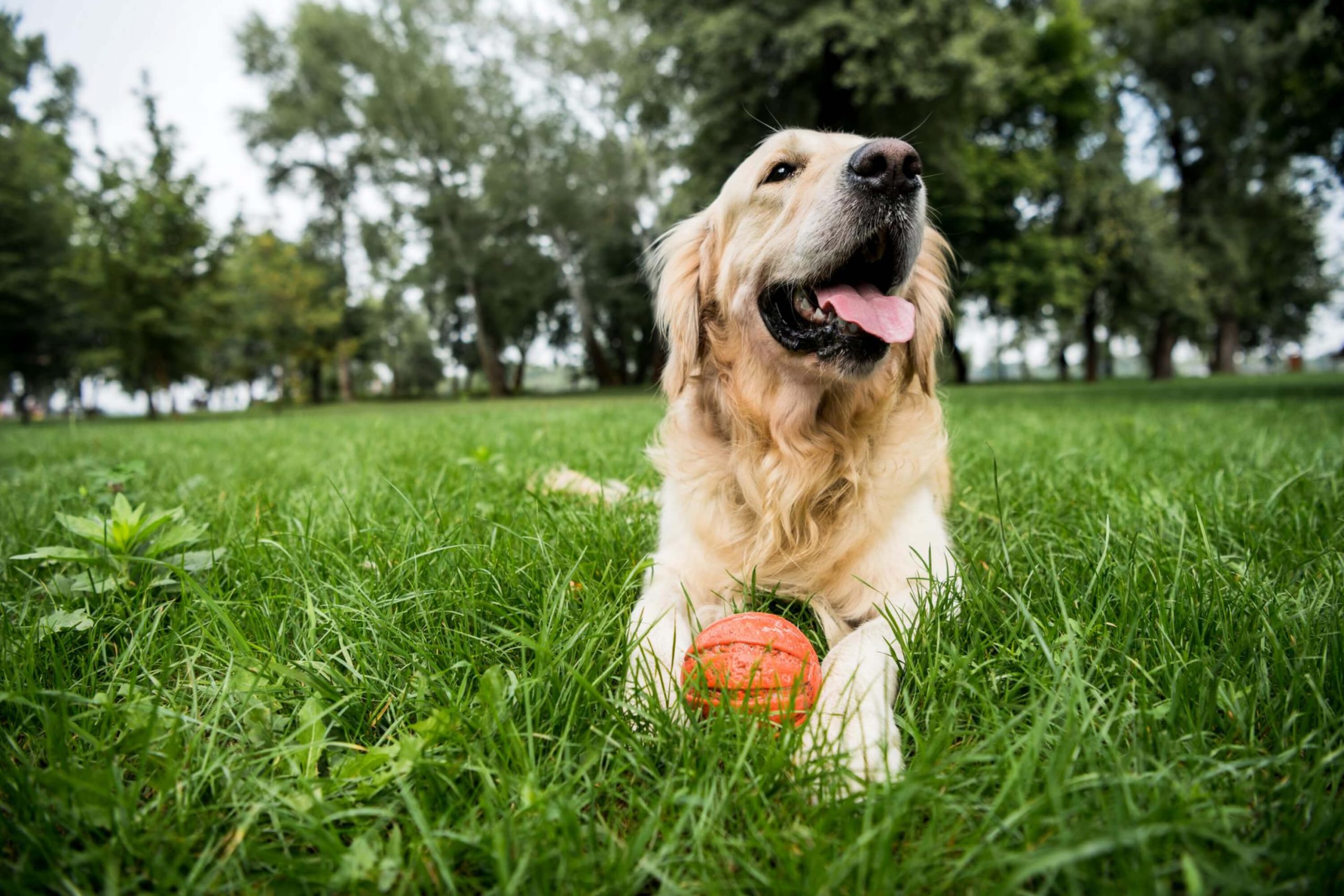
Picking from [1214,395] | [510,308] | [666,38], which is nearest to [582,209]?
[510,308]

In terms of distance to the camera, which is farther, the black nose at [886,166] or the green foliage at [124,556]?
the black nose at [886,166]

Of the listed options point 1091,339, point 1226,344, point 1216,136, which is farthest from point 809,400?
point 1226,344

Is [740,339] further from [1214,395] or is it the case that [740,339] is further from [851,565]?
[1214,395]

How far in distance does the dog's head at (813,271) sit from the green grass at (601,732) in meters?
0.72

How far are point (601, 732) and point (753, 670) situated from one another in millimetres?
312

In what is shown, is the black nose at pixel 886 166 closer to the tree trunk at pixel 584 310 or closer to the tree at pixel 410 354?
the tree trunk at pixel 584 310

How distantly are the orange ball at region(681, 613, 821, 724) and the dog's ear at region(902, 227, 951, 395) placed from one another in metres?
1.22

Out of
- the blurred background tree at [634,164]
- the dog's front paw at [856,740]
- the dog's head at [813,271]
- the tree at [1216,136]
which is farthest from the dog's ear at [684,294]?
the tree at [1216,136]

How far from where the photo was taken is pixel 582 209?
2691 cm

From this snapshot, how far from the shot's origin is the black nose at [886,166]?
2057mm

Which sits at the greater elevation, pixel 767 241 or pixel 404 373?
pixel 404 373

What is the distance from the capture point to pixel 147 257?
61.6 ft

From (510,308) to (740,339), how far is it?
3241 centimetres

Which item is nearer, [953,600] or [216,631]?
[216,631]
